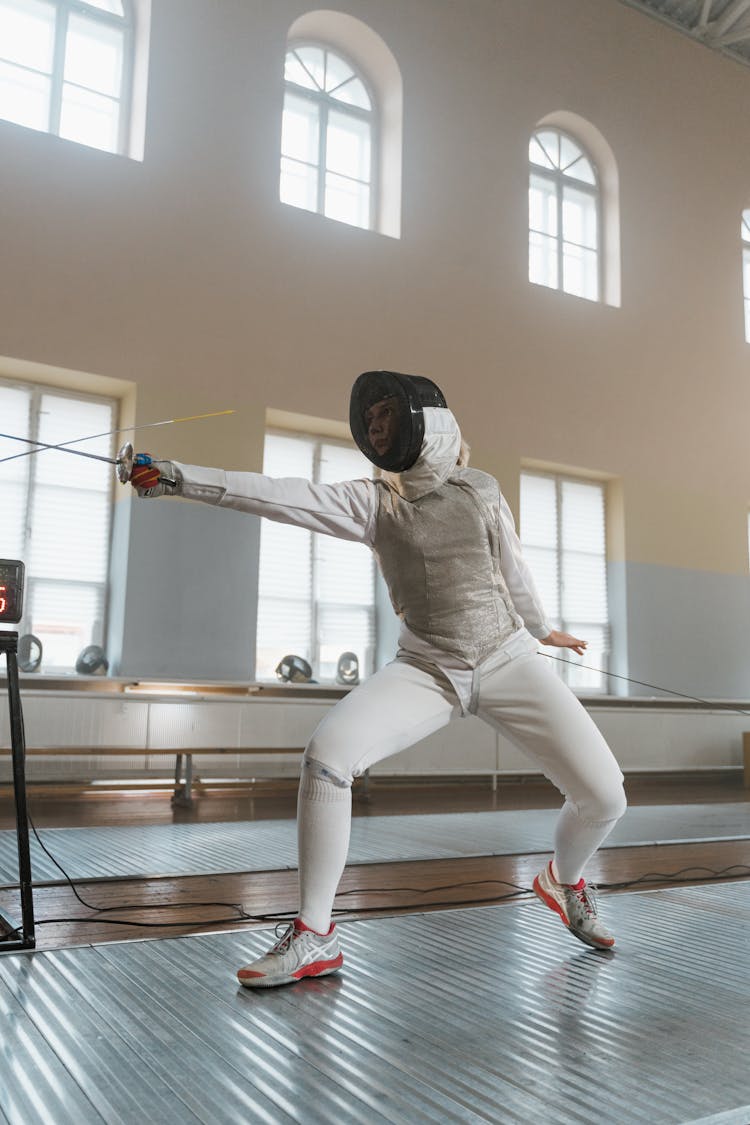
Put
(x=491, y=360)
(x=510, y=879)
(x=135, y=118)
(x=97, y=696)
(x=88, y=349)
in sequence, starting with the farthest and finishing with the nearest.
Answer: (x=491, y=360) < (x=135, y=118) < (x=88, y=349) < (x=97, y=696) < (x=510, y=879)

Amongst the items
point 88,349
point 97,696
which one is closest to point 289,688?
point 97,696

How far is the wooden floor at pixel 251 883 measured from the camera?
2441 mm

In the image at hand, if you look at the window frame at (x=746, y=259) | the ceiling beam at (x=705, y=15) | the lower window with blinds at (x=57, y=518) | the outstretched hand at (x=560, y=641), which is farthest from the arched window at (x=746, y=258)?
the outstretched hand at (x=560, y=641)

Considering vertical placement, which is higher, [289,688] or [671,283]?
[671,283]

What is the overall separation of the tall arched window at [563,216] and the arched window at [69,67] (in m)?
3.36

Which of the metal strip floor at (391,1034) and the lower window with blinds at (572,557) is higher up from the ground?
the lower window with blinds at (572,557)

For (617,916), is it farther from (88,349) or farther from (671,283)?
(671,283)

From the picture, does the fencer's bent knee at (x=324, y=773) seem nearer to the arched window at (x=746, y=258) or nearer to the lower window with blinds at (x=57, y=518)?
the lower window with blinds at (x=57, y=518)

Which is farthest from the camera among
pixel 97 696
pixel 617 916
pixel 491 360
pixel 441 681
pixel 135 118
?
pixel 491 360

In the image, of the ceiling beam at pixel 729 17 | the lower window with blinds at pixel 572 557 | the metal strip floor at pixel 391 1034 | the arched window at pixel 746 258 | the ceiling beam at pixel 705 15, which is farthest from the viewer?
the arched window at pixel 746 258

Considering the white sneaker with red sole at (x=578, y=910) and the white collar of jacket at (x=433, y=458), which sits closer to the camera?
the white collar of jacket at (x=433, y=458)

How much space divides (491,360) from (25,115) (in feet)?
11.7

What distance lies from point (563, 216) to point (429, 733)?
7173 mm

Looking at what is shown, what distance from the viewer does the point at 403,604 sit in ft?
7.09
